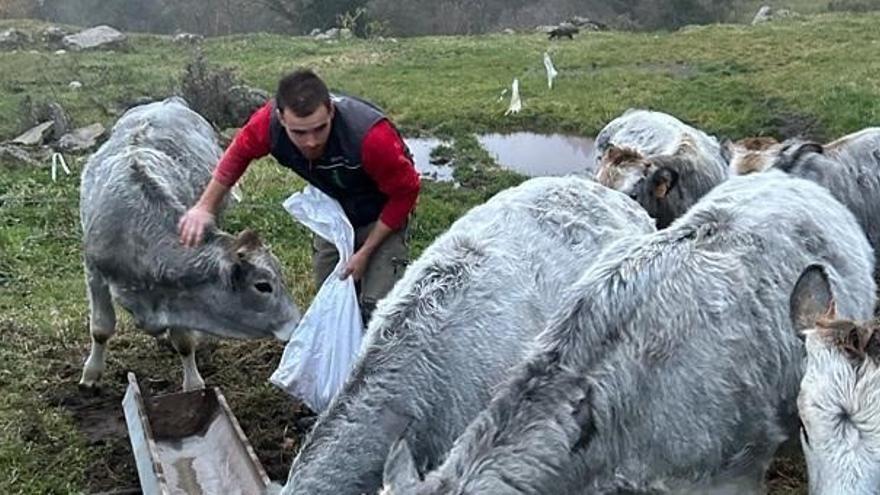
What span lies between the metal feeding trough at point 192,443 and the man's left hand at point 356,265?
104 centimetres

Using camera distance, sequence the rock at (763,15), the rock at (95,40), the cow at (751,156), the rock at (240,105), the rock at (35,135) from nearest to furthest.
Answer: the cow at (751,156) → the rock at (35,135) → the rock at (240,105) → the rock at (95,40) → the rock at (763,15)

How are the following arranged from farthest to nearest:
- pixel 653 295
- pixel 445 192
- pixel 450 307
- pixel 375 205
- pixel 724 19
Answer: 1. pixel 724 19
2. pixel 445 192
3. pixel 375 205
4. pixel 450 307
5. pixel 653 295

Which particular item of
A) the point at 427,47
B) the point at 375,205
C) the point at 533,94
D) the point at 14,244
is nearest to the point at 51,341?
the point at 14,244

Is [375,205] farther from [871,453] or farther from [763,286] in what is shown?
[871,453]

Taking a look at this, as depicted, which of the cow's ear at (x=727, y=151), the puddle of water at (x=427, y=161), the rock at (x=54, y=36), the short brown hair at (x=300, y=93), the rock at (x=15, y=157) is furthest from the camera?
the rock at (x=54, y=36)

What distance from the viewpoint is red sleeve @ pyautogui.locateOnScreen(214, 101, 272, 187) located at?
563cm

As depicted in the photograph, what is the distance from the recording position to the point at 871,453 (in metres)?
3.32

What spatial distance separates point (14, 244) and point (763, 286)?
7.43 meters

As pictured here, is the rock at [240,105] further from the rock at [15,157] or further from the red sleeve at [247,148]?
the red sleeve at [247,148]

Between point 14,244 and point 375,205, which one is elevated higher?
point 375,205

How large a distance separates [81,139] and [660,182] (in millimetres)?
10385

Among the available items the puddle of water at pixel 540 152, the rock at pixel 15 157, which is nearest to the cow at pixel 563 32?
the puddle of water at pixel 540 152

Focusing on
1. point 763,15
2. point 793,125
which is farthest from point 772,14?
point 793,125

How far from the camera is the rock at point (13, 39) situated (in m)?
28.1
